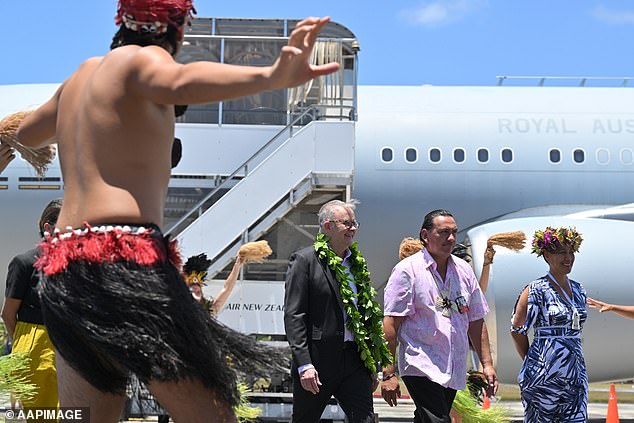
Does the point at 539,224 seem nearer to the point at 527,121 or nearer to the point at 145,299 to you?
the point at 527,121

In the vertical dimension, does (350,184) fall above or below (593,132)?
below

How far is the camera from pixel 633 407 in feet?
50.7

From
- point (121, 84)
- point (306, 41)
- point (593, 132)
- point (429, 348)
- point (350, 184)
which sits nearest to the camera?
point (306, 41)

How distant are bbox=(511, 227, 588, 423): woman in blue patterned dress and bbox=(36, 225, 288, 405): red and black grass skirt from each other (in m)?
3.36

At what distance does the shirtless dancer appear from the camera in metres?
2.80

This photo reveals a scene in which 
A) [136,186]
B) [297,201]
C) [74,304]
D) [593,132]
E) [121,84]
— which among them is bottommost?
[74,304]

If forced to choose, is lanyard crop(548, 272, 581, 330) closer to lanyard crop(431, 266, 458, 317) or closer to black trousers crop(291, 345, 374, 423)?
lanyard crop(431, 266, 458, 317)

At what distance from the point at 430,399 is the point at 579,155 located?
807cm

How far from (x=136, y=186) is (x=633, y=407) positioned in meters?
13.9

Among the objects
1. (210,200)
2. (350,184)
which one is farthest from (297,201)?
(210,200)

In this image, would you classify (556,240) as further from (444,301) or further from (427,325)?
(427,325)

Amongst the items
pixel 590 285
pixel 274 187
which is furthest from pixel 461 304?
pixel 590 285

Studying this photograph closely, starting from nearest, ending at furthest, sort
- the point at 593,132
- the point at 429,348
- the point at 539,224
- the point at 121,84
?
the point at 121,84 < the point at 429,348 < the point at 539,224 < the point at 593,132

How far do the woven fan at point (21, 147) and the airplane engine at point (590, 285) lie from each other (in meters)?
7.42
